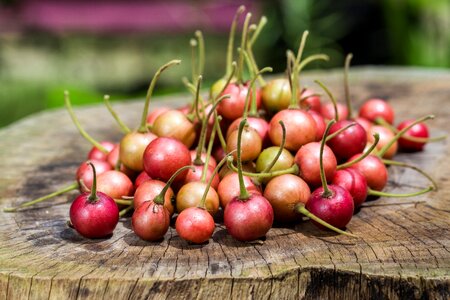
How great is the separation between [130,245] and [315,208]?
0.50 meters

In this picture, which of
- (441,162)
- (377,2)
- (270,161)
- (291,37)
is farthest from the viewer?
(377,2)

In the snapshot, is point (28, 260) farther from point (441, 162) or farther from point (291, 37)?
point (291, 37)

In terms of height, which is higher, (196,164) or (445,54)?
(196,164)

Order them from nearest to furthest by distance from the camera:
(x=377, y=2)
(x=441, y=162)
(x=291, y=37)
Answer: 1. (x=441, y=162)
2. (x=291, y=37)
3. (x=377, y=2)

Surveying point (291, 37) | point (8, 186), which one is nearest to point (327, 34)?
point (291, 37)

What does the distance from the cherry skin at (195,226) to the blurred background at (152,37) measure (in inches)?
157

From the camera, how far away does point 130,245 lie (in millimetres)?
1989

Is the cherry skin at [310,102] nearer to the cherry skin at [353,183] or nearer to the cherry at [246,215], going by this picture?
the cherry skin at [353,183]

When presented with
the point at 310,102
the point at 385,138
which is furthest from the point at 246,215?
the point at 385,138

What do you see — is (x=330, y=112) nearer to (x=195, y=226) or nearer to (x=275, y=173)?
(x=275, y=173)

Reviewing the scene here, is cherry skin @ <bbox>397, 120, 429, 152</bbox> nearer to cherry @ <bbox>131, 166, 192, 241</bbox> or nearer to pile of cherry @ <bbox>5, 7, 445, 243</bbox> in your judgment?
pile of cherry @ <bbox>5, 7, 445, 243</bbox>

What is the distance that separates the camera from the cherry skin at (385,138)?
2604 mm

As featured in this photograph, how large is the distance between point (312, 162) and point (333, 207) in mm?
180

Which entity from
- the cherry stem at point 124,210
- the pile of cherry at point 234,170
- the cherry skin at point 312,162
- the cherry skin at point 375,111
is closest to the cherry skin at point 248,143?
the pile of cherry at point 234,170
